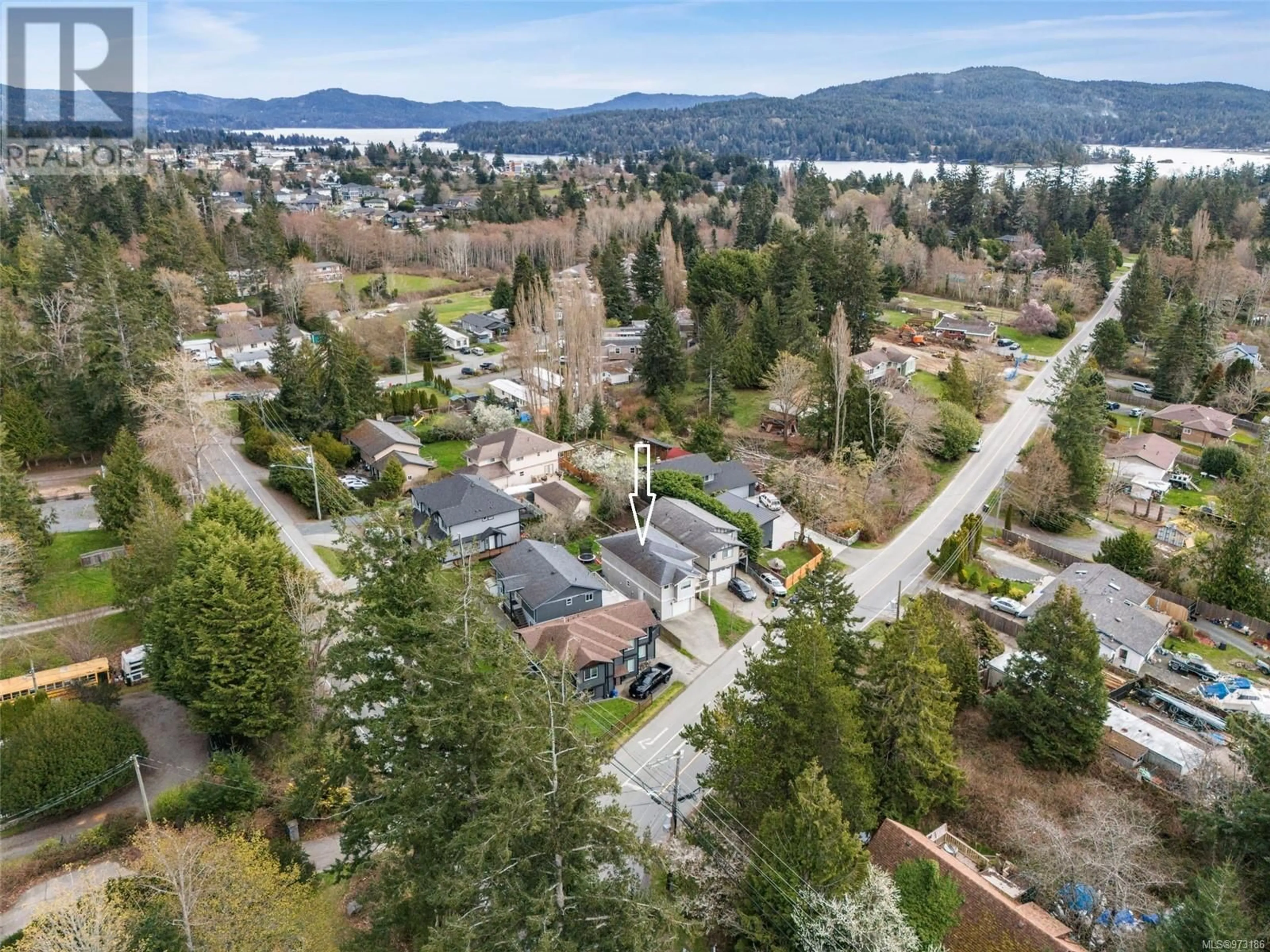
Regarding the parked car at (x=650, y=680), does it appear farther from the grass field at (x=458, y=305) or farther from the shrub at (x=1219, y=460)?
the grass field at (x=458, y=305)

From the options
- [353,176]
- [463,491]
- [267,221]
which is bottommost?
[463,491]

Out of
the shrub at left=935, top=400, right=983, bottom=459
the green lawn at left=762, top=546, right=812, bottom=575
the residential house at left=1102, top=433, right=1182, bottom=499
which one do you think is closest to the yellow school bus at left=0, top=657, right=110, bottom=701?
the green lawn at left=762, top=546, right=812, bottom=575

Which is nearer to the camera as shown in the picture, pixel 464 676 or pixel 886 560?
pixel 464 676

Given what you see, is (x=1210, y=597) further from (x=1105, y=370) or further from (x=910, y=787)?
(x=1105, y=370)

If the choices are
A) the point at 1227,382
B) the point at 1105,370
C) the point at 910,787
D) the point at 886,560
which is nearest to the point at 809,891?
the point at 910,787

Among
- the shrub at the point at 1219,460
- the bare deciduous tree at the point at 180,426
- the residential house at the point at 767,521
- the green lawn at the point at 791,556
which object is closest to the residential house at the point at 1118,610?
the green lawn at the point at 791,556
